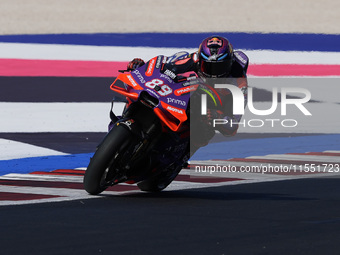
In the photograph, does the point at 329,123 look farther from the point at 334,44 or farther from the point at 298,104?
the point at 334,44

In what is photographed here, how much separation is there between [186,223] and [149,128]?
4.57ft

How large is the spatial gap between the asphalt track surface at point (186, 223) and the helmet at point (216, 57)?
3.99 feet

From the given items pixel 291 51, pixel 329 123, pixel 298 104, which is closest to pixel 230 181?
pixel 329 123

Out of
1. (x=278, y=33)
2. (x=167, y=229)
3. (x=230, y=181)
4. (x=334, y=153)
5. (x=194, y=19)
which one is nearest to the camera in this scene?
(x=167, y=229)

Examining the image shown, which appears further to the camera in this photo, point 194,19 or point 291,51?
point 194,19

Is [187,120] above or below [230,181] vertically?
above

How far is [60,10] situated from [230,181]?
55.2ft

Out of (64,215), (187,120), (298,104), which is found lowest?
(298,104)

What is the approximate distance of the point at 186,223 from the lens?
21.8ft

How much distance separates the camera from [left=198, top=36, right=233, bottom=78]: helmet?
26.6 ft

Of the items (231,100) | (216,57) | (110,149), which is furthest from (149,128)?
(216,57)

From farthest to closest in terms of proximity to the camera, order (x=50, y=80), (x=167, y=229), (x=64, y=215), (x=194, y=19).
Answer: (x=194, y=19)
(x=50, y=80)
(x=64, y=215)
(x=167, y=229)

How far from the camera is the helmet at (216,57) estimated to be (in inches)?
319

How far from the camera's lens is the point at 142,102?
7.82 metres
